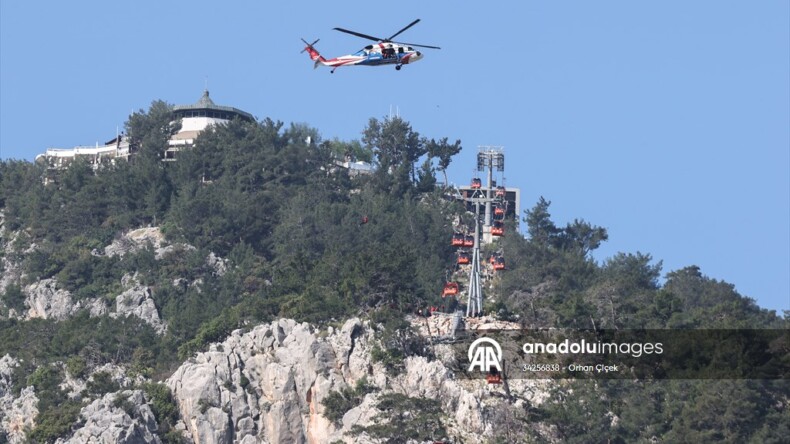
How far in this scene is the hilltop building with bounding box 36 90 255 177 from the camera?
132 m

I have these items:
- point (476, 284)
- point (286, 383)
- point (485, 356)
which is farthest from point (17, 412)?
point (485, 356)

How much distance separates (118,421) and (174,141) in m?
47.2

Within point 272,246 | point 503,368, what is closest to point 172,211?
point 272,246

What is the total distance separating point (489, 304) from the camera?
9762cm

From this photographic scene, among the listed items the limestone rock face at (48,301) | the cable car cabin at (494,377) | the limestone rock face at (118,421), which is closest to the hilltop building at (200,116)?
the limestone rock face at (48,301)

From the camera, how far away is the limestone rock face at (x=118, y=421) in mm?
87000

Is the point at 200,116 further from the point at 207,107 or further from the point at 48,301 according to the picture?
the point at 48,301

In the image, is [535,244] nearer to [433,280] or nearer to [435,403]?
[433,280]

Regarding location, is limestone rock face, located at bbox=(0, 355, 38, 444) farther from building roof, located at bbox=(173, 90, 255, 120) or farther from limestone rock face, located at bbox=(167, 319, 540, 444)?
building roof, located at bbox=(173, 90, 255, 120)

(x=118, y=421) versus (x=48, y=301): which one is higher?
(x=48, y=301)

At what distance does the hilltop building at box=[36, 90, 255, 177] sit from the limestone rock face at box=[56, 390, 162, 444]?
139 feet

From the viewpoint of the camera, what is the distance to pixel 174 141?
132750 millimetres

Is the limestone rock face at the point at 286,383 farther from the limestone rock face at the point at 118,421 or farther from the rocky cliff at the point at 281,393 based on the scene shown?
the limestone rock face at the point at 118,421

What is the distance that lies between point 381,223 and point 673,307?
23.5 metres
